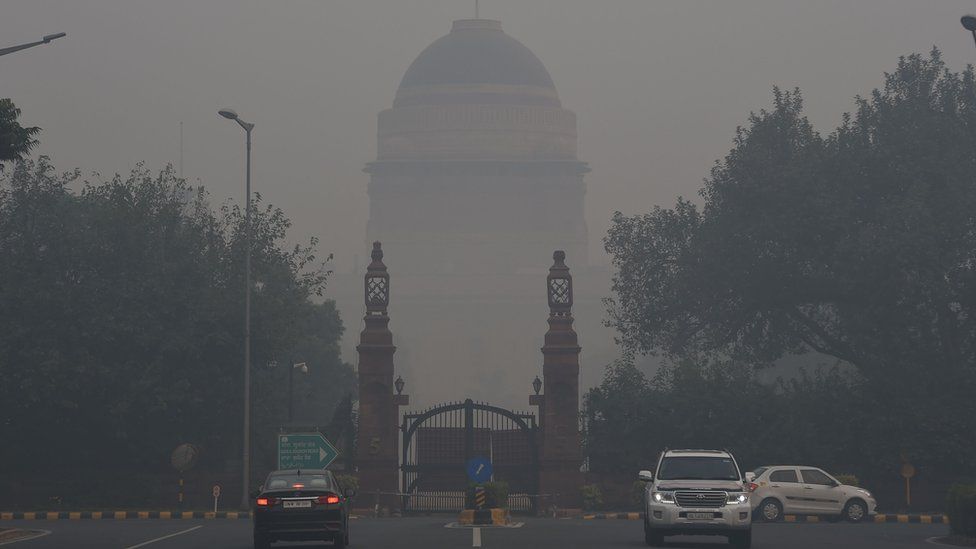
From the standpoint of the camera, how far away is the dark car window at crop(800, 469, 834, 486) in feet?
129

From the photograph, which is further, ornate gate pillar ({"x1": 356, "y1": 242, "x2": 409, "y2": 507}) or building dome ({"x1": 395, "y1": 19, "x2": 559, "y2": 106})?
building dome ({"x1": 395, "y1": 19, "x2": 559, "y2": 106})

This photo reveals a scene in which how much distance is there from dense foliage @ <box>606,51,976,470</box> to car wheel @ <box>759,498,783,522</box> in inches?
281

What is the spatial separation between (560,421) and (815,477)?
839cm

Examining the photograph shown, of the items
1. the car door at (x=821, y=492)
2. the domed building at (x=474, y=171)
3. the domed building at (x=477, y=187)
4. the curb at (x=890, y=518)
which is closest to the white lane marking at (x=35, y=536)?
the curb at (x=890, y=518)

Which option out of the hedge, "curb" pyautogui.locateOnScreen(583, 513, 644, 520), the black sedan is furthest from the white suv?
"curb" pyautogui.locateOnScreen(583, 513, 644, 520)

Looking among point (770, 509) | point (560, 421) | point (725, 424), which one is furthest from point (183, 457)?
point (770, 509)

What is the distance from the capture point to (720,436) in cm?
4681

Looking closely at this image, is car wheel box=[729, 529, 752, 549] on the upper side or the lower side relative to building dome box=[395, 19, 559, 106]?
lower

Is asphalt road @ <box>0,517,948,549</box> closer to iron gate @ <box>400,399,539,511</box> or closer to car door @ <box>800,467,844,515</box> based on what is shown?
car door @ <box>800,467,844,515</box>

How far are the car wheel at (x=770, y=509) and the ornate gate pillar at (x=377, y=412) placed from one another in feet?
34.2

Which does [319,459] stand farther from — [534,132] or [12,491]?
[534,132]

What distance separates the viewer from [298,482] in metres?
25.4

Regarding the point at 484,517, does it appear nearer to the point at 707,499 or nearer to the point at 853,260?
the point at 707,499

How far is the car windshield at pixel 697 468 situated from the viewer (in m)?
26.1
